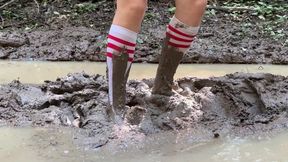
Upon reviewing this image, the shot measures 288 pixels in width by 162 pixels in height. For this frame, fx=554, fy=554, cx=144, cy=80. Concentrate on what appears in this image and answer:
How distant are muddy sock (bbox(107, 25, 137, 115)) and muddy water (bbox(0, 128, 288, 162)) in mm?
300

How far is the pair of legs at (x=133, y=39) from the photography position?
2.61 m

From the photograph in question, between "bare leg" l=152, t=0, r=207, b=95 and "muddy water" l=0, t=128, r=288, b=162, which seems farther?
"bare leg" l=152, t=0, r=207, b=95

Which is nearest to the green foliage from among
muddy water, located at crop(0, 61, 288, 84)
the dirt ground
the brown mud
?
the dirt ground

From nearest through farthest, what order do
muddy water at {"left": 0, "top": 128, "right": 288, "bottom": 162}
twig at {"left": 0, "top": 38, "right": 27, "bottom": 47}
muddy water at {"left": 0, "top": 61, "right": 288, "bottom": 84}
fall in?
muddy water at {"left": 0, "top": 128, "right": 288, "bottom": 162}, muddy water at {"left": 0, "top": 61, "right": 288, "bottom": 84}, twig at {"left": 0, "top": 38, "right": 27, "bottom": 47}

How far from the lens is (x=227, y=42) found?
5.08m

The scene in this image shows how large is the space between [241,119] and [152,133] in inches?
20.3

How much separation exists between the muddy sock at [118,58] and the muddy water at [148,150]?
0.98 ft

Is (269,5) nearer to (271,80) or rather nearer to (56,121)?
Result: (271,80)

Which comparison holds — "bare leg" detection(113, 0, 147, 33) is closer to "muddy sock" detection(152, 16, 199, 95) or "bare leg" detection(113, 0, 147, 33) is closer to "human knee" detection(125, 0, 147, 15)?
"human knee" detection(125, 0, 147, 15)

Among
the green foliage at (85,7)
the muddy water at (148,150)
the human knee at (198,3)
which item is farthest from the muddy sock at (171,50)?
the green foliage at (85,7)

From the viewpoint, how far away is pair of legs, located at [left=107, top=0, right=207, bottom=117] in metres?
2.61

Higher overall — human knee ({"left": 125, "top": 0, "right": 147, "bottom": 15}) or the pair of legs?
human knee ({"left": 125, "top": 0, "right": 147, "bottom": 15})

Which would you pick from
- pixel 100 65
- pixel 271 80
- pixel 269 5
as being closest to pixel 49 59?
pixel 100 65

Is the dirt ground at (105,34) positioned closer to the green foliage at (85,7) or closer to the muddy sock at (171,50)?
the green foliage at (85,7)
